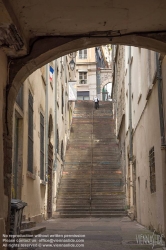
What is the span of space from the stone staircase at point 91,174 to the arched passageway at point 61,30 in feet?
36.1

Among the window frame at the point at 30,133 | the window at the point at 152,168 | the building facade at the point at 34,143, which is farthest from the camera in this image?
the window frame at the point at 30,133

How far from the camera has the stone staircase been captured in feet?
57.6

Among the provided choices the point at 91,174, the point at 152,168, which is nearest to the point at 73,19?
the point at 152,168

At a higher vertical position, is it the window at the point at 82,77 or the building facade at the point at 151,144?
the window at the point at 82,77

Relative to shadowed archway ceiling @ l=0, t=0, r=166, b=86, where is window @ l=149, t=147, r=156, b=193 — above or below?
below

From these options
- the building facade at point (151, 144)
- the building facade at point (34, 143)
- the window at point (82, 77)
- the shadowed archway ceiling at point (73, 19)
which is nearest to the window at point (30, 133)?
the building facade at point (34, 143)

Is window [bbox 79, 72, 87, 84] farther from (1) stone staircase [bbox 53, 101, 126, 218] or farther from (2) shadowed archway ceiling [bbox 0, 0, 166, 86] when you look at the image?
(2) shadowed archway ceiling [bbox 0, 0, 166, 86]

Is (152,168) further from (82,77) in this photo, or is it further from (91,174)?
(82,77)

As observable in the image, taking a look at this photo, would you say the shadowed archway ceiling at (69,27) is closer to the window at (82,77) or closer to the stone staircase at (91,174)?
the stone staircase at (91,174)

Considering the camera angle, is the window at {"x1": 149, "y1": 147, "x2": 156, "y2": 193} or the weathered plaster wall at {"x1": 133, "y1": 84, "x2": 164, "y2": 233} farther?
the window at {"x1": 149, "y1": 147, "x2": 156, "y2": 193}

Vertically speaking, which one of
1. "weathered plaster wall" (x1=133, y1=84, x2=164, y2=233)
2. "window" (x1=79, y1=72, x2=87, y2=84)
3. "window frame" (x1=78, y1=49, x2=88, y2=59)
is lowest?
"weathered plaster wall" (x1=133, y1=84, x2=164, y2=233)

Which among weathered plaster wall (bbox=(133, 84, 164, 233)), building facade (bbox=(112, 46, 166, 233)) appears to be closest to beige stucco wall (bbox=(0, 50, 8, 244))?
building facade (bbox=(112, 46, 166, 233))

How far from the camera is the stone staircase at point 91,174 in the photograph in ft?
57.6

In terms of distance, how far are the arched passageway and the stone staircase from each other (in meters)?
11.0
